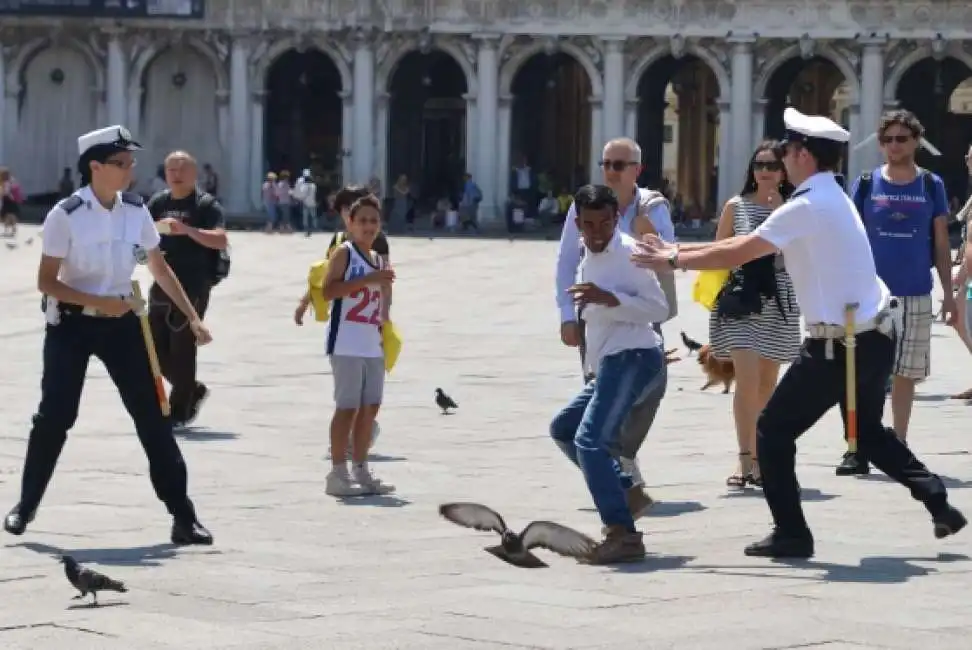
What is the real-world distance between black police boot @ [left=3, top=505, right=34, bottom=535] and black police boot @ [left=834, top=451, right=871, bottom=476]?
379 cm

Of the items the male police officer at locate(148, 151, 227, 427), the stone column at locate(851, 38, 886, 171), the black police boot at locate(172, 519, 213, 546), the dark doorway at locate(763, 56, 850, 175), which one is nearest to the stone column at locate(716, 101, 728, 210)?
the dark doorway at locate(763, 56, 850, 175)

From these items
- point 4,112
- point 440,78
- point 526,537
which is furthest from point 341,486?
point 440,78

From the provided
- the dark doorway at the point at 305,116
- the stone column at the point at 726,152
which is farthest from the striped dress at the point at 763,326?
the dark doorway at the point at 305,116

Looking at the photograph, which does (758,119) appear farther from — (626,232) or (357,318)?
(626,232)

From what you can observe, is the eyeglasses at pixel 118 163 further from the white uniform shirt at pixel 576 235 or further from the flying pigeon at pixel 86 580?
the flying pigeon at pixel 86 580

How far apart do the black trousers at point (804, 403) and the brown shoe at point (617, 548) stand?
1.60ft

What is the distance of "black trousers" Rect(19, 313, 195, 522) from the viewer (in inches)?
353

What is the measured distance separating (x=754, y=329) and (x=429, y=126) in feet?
138

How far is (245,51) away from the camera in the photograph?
49.3 m

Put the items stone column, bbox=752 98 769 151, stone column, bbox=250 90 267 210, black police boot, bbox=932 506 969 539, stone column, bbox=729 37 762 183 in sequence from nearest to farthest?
black police boot, bbox=932 506 969 539 → stone column, bbox=729 37 762 183 → stone column, bbox=752 98 769 151 → stone column, bbox=250 90 267 210

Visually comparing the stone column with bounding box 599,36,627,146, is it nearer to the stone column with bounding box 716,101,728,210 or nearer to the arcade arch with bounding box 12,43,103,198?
the stone column with bounding box 716,101,728,210

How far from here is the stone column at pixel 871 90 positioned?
153ft

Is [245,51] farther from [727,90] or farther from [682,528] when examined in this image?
[682,528]

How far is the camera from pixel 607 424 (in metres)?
8.56
